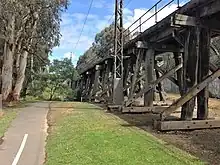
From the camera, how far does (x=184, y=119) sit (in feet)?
44.5

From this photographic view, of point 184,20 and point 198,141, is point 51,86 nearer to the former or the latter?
point 184,20

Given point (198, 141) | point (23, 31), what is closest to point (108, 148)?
point (198, 141)

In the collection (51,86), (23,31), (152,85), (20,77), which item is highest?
(23,31)

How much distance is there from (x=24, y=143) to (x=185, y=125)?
206 inches

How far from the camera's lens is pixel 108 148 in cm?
957

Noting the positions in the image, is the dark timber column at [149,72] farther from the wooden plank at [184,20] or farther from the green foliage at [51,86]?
the green foliage at [51,86]

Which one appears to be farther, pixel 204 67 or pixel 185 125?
pixel 204 67

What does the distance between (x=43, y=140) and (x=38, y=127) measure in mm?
2983

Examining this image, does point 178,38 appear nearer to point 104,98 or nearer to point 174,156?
point 174,156

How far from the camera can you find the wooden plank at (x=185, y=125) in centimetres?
1284

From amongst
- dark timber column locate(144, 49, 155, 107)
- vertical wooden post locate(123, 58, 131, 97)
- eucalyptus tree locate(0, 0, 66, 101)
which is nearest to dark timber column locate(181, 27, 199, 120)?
dark timber column locate(144, 49, 155, 107)

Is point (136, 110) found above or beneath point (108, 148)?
above

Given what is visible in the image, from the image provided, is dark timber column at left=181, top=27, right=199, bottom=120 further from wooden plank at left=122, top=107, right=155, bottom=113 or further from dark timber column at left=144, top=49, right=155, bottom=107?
dark timber column at left=144, top=49, right=155, bottom=107

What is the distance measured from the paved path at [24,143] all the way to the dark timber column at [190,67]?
486 centimetres
